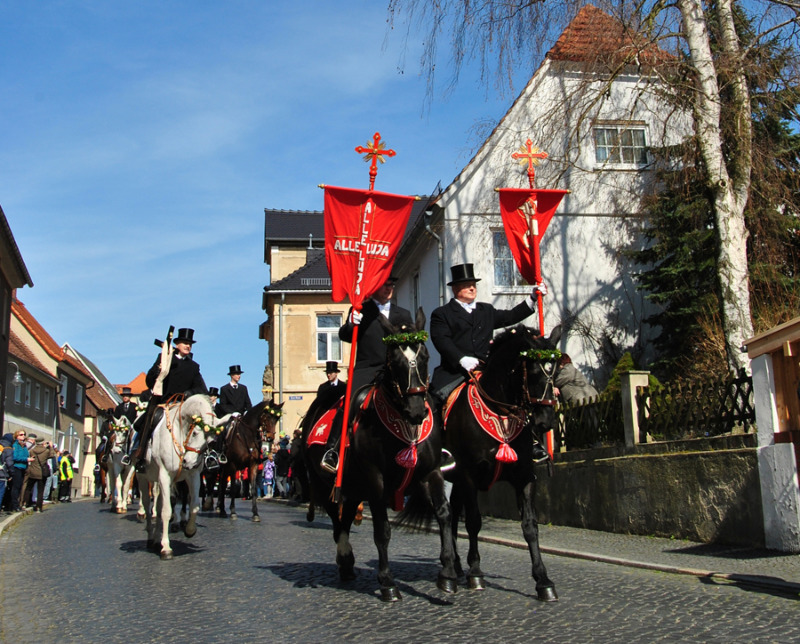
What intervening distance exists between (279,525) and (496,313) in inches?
345

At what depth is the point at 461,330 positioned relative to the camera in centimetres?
914

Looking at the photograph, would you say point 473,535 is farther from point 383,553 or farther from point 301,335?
point 301,335

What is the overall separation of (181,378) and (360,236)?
4370 mm

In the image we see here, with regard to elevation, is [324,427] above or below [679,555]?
above

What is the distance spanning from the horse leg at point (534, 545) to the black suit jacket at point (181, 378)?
241 inches

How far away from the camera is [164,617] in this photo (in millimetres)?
7043

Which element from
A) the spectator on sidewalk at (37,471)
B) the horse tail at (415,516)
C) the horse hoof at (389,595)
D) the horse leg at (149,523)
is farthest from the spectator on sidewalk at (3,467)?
the horse hoof at (389,595)

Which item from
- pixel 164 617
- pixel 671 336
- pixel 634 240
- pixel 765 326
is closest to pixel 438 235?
pixel 634 240

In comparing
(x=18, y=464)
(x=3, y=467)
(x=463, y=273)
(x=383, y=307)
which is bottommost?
(x=3, y=467)

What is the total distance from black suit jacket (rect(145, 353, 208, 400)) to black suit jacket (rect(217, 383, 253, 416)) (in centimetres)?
571

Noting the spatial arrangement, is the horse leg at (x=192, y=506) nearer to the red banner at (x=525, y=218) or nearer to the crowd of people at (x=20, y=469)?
the red banner at (x=525, y=218)

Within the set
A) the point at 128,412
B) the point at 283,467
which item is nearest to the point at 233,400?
the point at 128,412

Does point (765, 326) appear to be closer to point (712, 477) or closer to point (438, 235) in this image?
point (712, 477)

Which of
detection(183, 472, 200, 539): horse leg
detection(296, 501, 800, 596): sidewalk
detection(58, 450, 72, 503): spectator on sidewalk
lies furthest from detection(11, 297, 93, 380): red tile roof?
detection(296, 501, 800, 596): sidewalk
